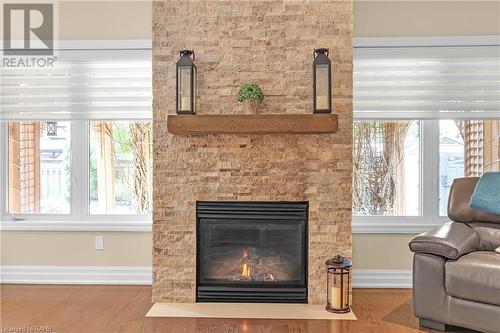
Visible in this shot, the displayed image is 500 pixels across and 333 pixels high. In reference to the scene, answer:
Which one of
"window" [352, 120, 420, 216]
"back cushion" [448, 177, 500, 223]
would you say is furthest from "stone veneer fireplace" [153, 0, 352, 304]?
"back cushion" [448, 177, 500, 223]

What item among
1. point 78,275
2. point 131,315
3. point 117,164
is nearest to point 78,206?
point 117,164

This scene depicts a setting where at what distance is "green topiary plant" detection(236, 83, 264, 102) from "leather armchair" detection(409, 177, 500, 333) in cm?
154

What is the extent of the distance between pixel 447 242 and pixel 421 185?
1.24 m

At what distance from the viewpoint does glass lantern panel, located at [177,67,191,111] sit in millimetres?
3336

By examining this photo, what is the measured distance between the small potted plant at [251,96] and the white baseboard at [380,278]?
Result: 179 centimetres

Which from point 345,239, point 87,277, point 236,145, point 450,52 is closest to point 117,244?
point 87,277

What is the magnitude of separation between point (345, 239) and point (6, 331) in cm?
248

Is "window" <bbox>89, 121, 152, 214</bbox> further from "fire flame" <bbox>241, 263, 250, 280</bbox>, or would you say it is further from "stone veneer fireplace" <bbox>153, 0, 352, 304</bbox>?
"fire flame" <bbox>241, 263, 250, 280</bbox>

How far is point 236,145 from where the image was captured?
344 centimetres

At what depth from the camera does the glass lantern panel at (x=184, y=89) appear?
10.9ft

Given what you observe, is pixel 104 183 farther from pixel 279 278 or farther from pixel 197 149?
pixel 279 278
